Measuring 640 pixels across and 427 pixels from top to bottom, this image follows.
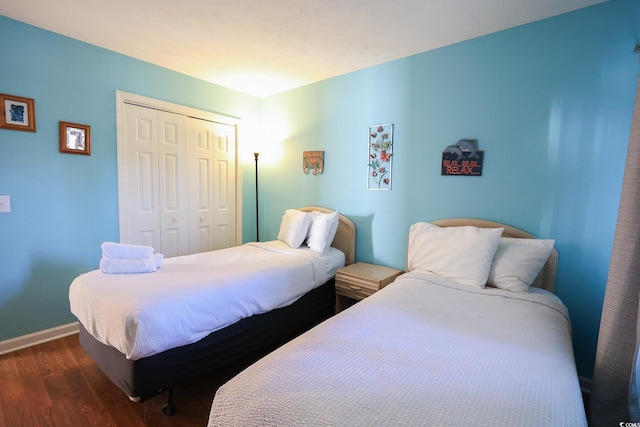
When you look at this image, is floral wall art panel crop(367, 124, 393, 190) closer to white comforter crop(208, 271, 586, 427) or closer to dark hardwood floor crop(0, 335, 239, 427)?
white comforter crop(208, 271, 586, 427)

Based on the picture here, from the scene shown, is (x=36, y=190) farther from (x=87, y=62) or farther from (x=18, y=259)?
(x=87, y=62)

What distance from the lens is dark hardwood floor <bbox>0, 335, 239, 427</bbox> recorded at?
62.3 inches

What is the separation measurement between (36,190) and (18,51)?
1.02m

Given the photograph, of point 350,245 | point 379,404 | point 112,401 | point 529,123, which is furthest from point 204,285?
point 529,123

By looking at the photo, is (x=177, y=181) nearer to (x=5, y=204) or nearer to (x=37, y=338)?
(x=5, y=204)

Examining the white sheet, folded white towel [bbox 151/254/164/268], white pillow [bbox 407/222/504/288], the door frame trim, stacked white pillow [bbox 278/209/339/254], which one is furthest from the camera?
stacked white pillow [bbox 278/209/339/254]

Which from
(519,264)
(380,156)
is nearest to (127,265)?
(380,156)

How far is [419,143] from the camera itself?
98.3 inches

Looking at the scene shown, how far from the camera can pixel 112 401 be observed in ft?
5.65

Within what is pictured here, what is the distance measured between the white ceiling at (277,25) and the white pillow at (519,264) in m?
1.48

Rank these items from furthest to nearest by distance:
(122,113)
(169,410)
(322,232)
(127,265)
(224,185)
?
1. (224,185)
2. (322,232)
3. (122,113)
4. (127,265)
5. (169,410)

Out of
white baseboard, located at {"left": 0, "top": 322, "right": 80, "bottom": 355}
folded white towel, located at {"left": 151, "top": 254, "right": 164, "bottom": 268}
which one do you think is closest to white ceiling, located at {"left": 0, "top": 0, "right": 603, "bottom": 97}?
folded white towel, located at {"left": 151, "top": 254, "right": 164, "bottom": 268}

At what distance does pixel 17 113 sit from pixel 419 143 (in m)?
3.11

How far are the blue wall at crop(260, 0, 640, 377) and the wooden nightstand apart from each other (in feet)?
0.71
